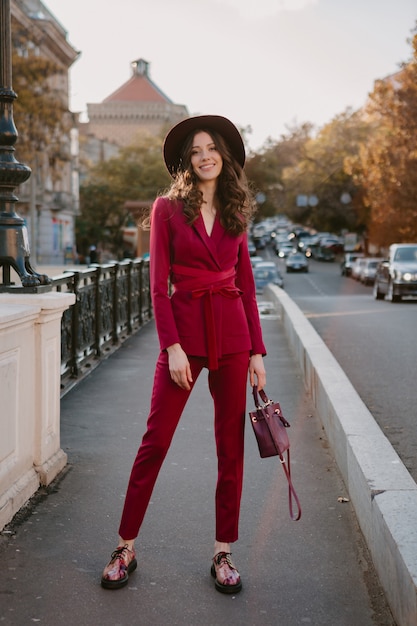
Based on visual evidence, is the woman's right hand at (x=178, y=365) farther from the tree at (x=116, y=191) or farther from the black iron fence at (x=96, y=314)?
the tree at (x=116, y=191)

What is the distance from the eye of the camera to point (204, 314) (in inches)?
145

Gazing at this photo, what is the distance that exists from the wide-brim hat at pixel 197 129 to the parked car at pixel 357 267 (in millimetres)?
51636

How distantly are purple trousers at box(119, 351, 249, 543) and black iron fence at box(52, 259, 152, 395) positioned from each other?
494 centimetres

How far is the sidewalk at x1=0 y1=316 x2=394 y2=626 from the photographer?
11.6ft

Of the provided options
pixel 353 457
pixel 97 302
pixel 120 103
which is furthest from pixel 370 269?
pixel 120 103

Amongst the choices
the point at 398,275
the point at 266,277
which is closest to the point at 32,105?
the point at 266,277

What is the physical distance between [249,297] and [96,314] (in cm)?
737

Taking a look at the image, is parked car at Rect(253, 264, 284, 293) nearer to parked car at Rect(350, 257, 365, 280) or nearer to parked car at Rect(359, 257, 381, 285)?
parked car at Rect(359, 257, 381, 285)

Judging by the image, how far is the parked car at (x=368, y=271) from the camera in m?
51.7

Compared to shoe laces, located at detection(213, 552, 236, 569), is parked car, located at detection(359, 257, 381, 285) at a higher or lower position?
lower

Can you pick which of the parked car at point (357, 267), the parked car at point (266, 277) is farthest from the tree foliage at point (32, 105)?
the parked car at point (357, 267)

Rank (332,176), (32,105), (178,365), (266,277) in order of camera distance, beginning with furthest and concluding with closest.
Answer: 1. (332,176)
2. (266,277)
3. (32,105)
4. (178,365)

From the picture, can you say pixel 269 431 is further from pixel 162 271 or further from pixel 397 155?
pixel 397 155

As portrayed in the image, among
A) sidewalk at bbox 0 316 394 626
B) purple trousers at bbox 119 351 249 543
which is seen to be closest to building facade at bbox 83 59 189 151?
sidewalk at bbox 0 316 394 626
